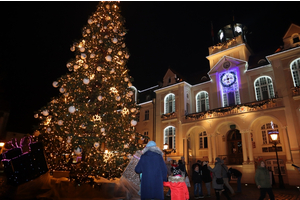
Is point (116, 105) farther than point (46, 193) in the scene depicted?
Yes

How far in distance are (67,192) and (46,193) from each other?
Answer: 86 cm

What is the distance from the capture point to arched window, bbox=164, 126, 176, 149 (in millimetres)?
24394

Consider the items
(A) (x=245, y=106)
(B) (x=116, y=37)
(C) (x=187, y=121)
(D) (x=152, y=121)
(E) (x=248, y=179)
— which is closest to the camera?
(B) (x=116, y=37)

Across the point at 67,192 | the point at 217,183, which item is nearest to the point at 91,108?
the point at 67,192

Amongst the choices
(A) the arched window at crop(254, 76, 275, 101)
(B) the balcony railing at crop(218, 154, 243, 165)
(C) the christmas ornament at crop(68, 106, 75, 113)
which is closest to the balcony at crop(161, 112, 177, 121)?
(B) the balcony railing at crop(218, 154, 243, 165)

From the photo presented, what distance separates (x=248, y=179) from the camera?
685 inches

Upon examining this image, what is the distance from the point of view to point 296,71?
1797cm

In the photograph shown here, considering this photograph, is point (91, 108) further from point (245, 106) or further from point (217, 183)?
point (245, 106)

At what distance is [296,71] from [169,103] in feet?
45.2

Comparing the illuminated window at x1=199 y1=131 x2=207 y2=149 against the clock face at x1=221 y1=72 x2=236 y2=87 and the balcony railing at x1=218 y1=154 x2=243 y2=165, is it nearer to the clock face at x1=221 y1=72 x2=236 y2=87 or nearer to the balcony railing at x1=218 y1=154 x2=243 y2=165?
the balcony railing at x1=218 y1=154 x2=243 y2=165

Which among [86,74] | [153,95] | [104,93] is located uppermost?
[153,95]

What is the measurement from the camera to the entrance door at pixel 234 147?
20.7 meters

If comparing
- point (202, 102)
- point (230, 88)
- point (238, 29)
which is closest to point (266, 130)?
point (230, 88)

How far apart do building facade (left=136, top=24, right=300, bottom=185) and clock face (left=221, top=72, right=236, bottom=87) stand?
11 centimetres
